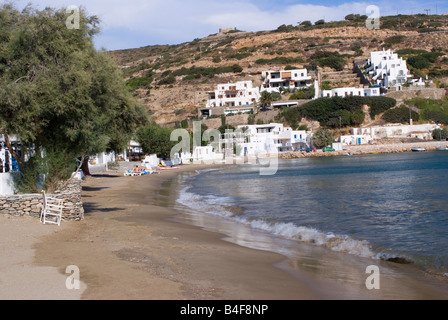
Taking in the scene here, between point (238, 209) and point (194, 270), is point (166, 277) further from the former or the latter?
point (238, 209)

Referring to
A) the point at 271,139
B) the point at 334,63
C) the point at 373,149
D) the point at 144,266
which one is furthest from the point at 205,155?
the point at 144,266

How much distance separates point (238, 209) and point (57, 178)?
8.94m

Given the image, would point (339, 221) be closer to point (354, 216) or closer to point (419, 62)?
point (354, 216)

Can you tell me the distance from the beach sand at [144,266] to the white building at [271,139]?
78425 mm

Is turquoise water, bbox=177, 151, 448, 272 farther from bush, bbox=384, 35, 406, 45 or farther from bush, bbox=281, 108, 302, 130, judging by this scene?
bush, bbox=384, 35, 406, 45

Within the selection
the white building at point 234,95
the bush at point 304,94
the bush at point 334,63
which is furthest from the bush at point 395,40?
the white building at point 234,95

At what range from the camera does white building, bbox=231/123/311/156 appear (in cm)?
9338

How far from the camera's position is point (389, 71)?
108500mm

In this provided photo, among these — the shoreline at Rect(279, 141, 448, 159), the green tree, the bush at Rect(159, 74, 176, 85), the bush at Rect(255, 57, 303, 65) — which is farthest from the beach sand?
the bush at Rect(255, 57, 303, 65)

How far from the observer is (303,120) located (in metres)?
103

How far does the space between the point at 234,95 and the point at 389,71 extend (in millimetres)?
38814

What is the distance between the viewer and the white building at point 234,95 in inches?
4429

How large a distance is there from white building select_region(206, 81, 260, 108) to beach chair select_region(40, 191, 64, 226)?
98546 millimetres
